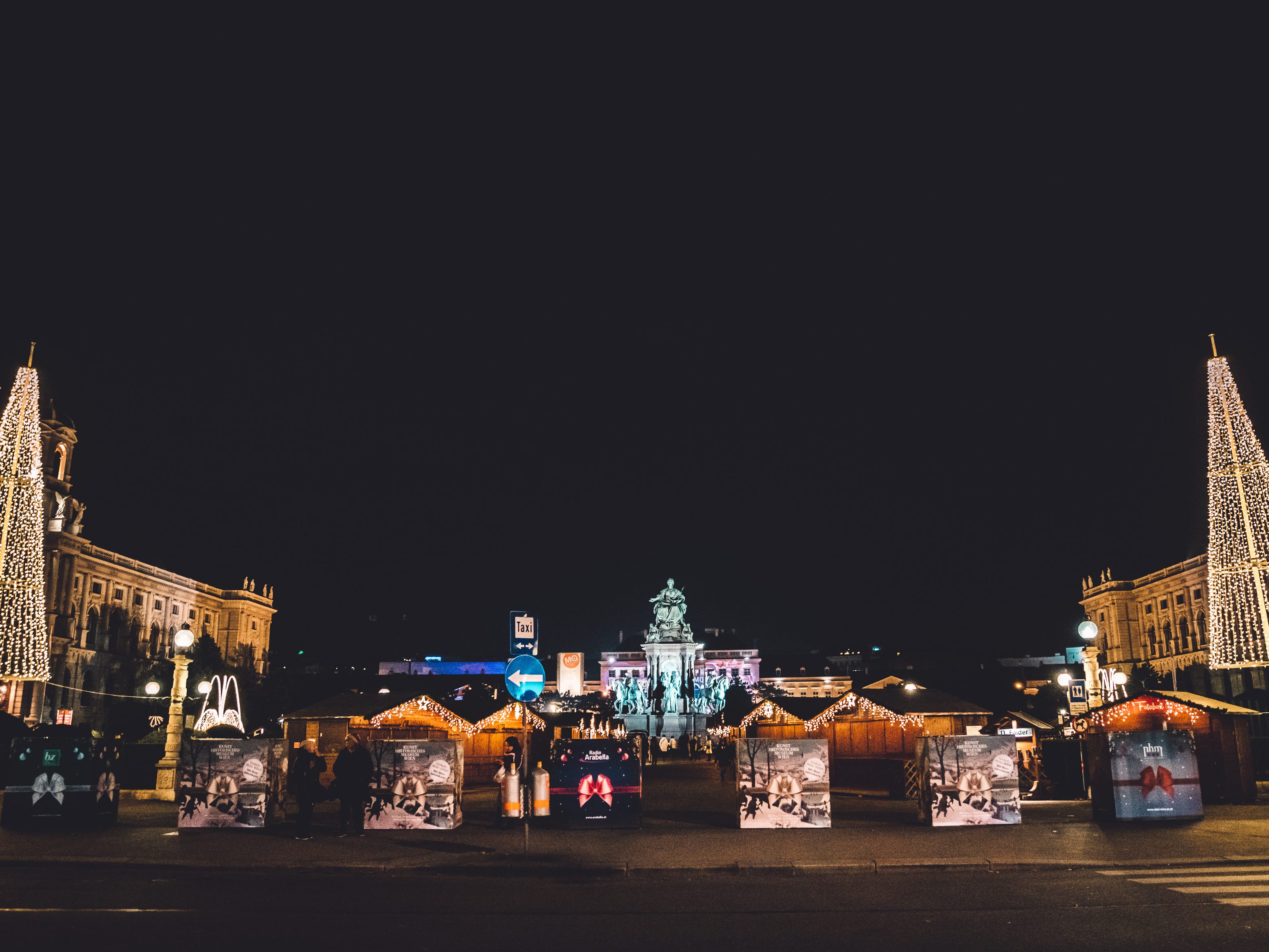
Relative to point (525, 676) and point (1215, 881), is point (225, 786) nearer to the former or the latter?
point (525, 676)

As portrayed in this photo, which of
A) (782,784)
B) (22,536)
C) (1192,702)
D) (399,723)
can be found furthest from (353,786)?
(22,536)

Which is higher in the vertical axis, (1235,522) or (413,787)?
(1235,522)

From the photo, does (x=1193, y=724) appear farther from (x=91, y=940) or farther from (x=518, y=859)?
(x=91, y=940)

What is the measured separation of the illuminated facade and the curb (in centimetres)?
5310

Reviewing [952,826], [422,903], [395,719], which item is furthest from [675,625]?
[422,903]

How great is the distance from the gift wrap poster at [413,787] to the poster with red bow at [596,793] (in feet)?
7.00

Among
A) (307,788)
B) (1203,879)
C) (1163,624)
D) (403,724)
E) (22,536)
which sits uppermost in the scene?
(22,536)

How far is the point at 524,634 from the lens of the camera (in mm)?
20578

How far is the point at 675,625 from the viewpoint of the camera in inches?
4983

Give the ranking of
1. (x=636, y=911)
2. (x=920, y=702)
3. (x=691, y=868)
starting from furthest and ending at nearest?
(x=920, y=702) → (x=691, y=868) → (x=636, y=911)

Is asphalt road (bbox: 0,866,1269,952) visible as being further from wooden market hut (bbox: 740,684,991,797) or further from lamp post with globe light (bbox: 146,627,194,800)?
wooden market hut (bbox: 740,684,991,797)

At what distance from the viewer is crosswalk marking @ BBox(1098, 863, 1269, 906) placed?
1127 cm

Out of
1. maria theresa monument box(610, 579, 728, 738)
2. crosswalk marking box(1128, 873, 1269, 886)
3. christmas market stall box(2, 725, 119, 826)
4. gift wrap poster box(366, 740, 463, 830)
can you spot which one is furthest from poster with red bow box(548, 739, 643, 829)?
maria theresa monument box(610, 579, 728, 738)

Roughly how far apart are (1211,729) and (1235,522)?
17374 mm
